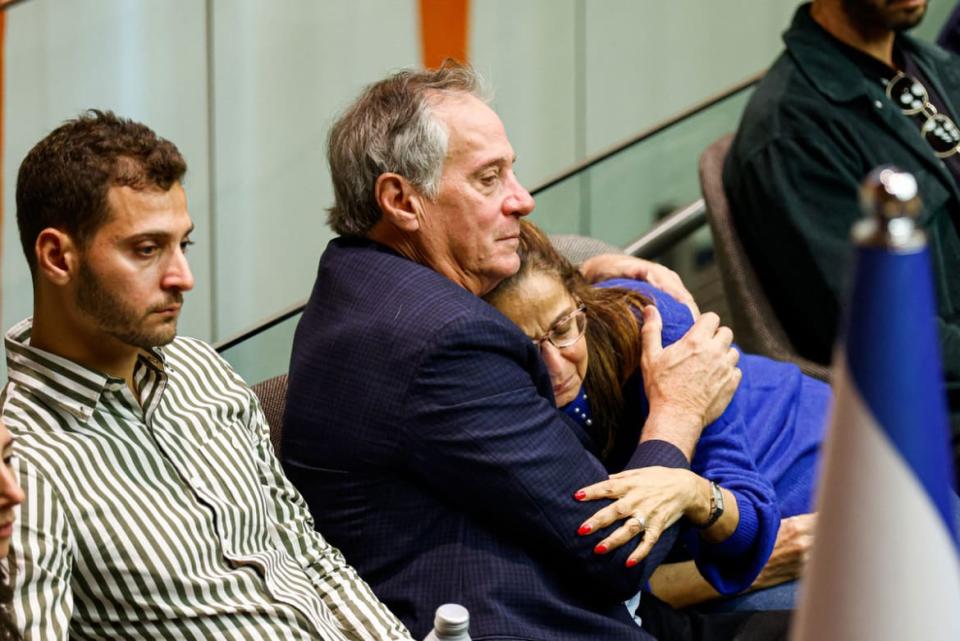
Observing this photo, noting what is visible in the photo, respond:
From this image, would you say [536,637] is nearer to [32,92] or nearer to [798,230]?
[798,230]

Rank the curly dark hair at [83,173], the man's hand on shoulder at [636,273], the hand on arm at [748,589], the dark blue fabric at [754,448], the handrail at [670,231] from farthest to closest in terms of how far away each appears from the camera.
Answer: the handrail at [670,231], the man's hand on shoulder at [636,273], the hand on arm at [748,589], the dark blue fabric at [754,448], the curly dark hair at [83,173]

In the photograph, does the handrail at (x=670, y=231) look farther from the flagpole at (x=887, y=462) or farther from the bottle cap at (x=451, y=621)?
the flagpole at (x=887, y=462)

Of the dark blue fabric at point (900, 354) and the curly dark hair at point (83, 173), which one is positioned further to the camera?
the curly dark hair at point (83, 173)

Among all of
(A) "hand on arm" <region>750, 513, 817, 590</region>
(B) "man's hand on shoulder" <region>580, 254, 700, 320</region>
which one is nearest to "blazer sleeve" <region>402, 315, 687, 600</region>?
(A) "hand on arm" <region>750, 513, 817, 590</region>

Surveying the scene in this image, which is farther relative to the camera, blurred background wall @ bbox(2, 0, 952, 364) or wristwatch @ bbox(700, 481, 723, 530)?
blurred background wall @ bbox(2, 0, 952, 364)

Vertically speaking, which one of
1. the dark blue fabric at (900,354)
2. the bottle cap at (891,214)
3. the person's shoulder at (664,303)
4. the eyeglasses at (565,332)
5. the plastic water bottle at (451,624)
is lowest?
the plastic water bottle at (451,624)

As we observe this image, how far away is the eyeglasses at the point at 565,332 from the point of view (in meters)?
2.27

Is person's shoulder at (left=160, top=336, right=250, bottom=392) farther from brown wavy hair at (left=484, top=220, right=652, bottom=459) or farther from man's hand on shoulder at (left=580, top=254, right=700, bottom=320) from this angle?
man's hand on shoulder at (left=580, top=254, right=700, bottom=320)

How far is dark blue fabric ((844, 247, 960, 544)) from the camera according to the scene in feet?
2.72

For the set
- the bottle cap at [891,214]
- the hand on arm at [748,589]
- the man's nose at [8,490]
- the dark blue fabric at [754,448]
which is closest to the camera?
the bottle cap at [891,214]

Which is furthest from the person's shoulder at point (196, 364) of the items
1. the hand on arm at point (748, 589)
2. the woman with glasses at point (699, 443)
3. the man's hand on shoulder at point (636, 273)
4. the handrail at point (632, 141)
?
the handrail at point (632, 141)

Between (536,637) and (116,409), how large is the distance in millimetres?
625

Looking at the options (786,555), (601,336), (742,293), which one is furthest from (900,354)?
(742,293)

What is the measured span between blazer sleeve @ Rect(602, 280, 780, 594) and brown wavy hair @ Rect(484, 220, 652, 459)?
0.51 feet
